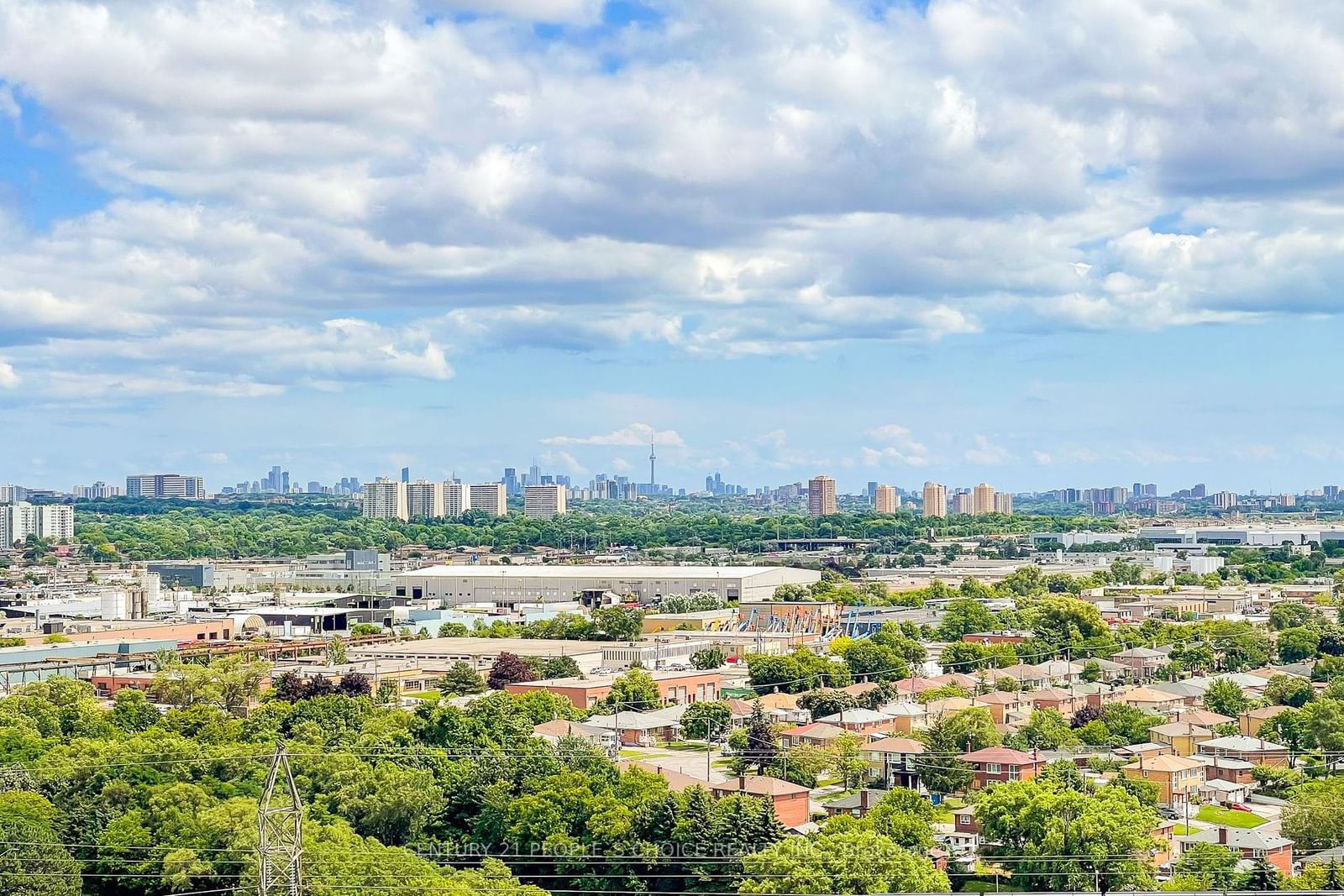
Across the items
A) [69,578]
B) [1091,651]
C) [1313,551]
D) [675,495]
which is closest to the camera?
[1091,651]

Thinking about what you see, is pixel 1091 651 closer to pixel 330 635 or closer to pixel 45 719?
pixel 330 635

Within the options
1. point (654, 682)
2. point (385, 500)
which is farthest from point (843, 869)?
point (385, 500)

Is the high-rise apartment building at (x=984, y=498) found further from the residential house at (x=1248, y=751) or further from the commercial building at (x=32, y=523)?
the residential house at (x=1248, y=751)

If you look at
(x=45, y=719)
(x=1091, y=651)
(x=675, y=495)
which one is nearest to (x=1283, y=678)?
(x=1091, y=651)

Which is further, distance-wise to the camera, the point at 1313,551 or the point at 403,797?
the point at 1313,551

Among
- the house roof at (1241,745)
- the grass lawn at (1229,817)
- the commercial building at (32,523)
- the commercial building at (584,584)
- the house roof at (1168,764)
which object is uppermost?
the commercial building at (32,523)

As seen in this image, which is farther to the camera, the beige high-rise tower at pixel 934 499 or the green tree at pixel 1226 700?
the beige high-rise tower at pixel 934 499

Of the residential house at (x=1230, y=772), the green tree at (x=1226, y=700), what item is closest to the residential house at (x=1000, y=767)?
the residential house at (x=1230, y=772)
